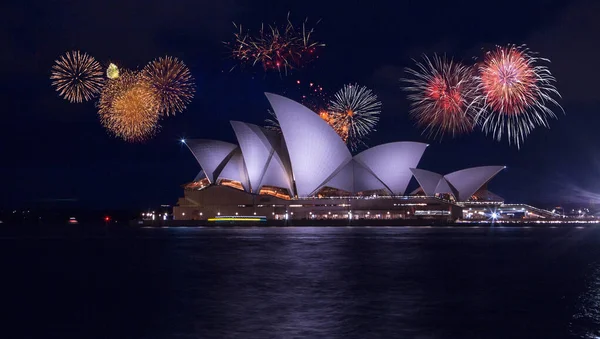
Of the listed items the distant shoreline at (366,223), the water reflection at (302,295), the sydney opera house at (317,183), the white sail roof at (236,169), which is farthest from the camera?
the distant shoreline at (366,223)

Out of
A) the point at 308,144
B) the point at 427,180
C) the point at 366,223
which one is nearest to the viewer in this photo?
the point at 308,144

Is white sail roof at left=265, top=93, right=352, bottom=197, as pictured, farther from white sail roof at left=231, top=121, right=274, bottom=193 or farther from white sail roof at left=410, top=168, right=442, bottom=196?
white sail roof at left=410, top=168, right=442, bottom=196

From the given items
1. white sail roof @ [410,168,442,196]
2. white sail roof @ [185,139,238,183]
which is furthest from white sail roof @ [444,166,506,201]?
white sail roof @ [185,139,238,183]

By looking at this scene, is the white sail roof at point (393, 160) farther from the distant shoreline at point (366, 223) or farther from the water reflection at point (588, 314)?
the water reflection at point (588, 314)

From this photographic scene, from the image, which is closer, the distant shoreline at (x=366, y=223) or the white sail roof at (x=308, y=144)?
the white sail roof at (x=308, y=144)

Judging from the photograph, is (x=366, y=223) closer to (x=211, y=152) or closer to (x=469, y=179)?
(x=469, y=179)

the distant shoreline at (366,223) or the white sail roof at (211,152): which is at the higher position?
the white sail roof at (211,152)

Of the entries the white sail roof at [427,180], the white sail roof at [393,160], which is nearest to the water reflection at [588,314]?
the white sail roof at [393,160]

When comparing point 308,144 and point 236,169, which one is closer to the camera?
point 308,144

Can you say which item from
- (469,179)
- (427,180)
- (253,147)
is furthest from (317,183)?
(469,179)
